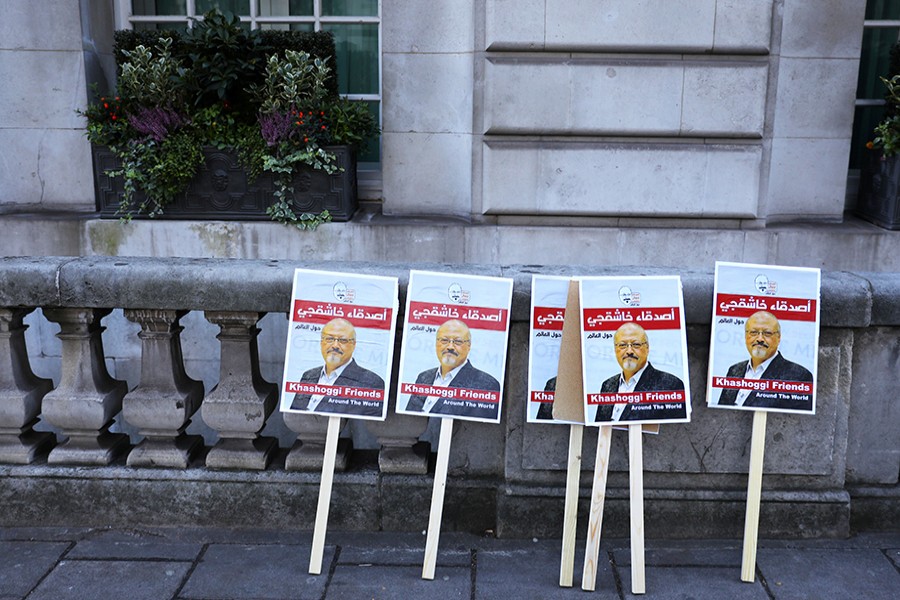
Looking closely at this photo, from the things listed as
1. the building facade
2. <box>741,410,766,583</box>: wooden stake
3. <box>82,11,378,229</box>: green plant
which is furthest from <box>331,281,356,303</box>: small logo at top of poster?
the building facade

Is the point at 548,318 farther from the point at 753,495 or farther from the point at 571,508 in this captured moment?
the point at 753,495

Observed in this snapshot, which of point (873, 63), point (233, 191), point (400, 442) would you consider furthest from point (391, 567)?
point (873, 63)

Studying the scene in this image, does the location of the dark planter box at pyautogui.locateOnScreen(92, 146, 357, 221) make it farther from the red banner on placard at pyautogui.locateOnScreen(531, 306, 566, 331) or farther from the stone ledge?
the red banner on placard at pyautogui.locateOnScreen(531, 306, 566, 331)

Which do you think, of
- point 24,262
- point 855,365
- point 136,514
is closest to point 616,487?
point 855,365

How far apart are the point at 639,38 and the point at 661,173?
1.20m

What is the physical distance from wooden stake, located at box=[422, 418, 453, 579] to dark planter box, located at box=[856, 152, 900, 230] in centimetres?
587

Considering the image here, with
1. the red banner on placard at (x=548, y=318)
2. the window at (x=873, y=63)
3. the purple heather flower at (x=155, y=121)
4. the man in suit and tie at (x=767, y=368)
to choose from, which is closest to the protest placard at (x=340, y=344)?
the red banner on placard at (x=548, y=318)

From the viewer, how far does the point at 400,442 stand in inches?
135

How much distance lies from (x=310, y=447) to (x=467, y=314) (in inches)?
37.8

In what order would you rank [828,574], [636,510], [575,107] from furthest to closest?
[575,107] < [828,574] < [636,510]

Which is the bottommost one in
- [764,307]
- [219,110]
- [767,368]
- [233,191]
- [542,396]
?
[542,396]

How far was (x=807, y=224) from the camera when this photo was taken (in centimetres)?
761

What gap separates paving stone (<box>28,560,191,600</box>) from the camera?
9.72 ft

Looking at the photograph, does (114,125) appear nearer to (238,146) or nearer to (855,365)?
(238,146)
